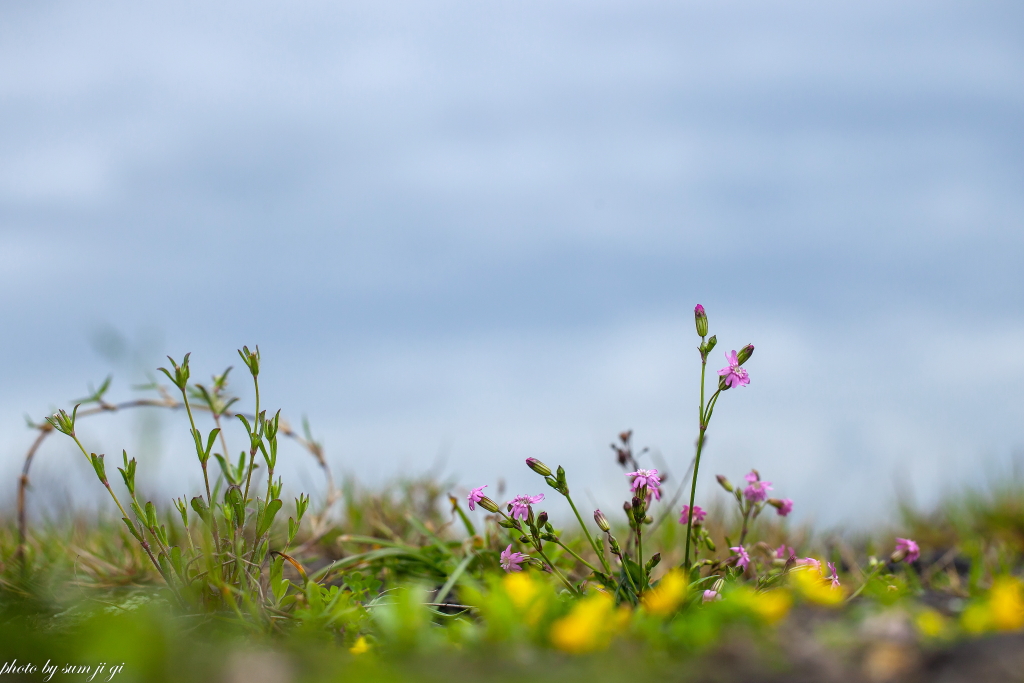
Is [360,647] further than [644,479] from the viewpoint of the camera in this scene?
No

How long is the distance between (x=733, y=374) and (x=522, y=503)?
0.73 meters

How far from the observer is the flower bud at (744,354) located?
2.34m

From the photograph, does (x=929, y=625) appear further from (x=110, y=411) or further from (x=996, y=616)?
(x=110, y=411)

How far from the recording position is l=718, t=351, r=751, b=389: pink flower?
235cm

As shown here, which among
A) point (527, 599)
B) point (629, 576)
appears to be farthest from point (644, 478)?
point (527, 599)

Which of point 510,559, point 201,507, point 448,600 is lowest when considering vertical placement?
point 448,600

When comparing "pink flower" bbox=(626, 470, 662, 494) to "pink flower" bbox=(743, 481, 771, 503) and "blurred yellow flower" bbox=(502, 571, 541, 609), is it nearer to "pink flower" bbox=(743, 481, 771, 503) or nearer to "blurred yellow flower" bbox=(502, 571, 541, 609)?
"pink flower" bbox=(743, 481, 771, 503)

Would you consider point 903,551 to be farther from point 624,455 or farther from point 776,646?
point 776,646

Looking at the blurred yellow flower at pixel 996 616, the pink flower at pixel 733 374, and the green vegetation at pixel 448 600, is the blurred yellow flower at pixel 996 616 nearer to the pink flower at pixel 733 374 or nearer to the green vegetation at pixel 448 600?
the green vegetation at pixel 448 600

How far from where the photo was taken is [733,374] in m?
2.36

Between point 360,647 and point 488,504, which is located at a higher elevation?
point 488,504

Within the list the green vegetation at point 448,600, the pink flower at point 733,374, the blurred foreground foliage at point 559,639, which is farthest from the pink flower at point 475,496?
the pink flower at point 733,374

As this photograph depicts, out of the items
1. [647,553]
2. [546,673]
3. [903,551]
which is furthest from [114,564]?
[903,551]

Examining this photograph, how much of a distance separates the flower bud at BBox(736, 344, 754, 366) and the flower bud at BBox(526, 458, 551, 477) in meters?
0.65
